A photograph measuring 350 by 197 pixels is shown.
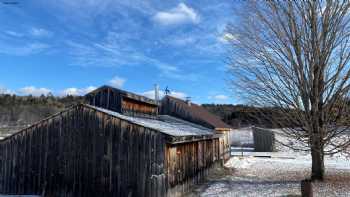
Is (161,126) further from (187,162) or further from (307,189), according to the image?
(307,189)

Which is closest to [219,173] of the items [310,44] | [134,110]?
[134,110]

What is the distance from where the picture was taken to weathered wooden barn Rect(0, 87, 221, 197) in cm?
1105

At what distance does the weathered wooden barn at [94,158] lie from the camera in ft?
36.3

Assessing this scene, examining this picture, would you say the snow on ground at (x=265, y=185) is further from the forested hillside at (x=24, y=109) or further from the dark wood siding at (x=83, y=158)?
the forested hillside at (x=24, y=109)

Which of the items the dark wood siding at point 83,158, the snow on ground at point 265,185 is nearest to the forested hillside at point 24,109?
the dark wood siding at point 83,158

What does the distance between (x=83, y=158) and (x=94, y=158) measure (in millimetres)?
496

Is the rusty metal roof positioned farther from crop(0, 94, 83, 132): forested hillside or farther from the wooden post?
crop(0, 94, 83, 132): forested hillside

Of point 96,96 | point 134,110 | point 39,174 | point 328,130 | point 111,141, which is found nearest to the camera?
point 111,141

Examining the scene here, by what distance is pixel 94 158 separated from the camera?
1202 cm

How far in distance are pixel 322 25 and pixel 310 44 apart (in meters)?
0.95

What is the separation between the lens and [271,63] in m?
14.5

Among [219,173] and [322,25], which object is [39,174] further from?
[322,25]

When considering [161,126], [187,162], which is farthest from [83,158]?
[187,162]

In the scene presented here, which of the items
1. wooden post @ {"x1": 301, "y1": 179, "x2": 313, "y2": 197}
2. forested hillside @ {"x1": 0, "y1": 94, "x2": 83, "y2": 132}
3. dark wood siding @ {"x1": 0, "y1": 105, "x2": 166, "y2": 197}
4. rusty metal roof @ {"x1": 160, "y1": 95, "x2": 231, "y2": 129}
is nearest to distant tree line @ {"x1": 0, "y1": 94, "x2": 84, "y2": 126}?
forested hillside @ {"x1": 0, "y1": 94, "x2": 83, "y2": 132}
